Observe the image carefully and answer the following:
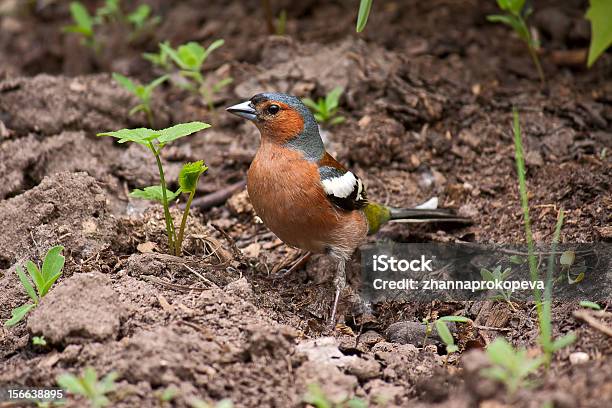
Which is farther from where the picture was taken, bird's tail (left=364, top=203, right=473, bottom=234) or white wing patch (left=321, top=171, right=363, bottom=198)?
bird's tail (left=364, top=203, right=473, bottom=234)

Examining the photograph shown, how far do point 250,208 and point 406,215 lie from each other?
1.24 metres

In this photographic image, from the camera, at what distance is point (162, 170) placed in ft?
14.2

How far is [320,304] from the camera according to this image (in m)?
4.89

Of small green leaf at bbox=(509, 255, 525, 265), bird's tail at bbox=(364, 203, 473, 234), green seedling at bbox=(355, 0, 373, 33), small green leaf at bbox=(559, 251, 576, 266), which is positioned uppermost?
green seedling at bbox=(355, 0, 373, 33)

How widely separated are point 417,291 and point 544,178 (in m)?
1.50

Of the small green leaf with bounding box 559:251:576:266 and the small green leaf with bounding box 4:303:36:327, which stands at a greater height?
the small green leaf with bounding box 4:303:36:327

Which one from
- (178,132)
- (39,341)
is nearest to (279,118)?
(178,132)

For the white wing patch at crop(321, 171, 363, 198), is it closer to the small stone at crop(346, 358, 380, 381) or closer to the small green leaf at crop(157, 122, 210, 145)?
the small green leaf at crop(157, 122, 210, 145)

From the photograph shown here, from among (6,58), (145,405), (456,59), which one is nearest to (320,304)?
(145,405)

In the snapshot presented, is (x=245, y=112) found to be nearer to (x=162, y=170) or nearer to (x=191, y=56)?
(x=162, y=170)

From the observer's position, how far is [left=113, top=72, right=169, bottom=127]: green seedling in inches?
231

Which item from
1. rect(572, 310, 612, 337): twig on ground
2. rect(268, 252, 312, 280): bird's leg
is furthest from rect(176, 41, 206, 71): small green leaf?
rect(572, 310, 612, 337): twig on ground

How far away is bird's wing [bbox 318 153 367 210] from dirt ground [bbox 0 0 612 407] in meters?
0.60

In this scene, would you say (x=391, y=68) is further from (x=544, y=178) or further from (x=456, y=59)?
(x=544, y=178)
